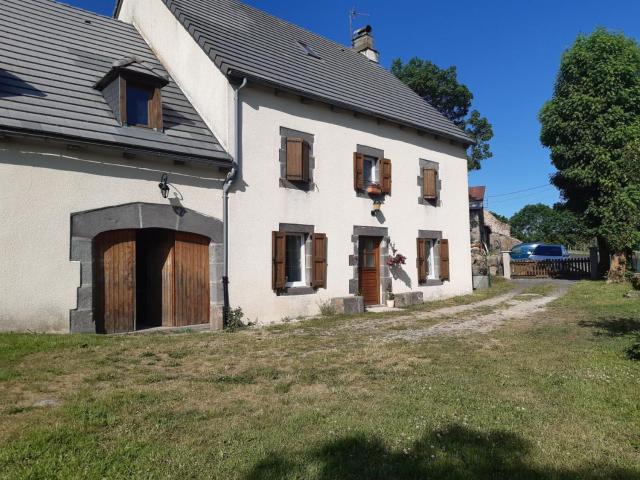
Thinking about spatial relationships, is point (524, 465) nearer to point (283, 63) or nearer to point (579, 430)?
point (579, 430)

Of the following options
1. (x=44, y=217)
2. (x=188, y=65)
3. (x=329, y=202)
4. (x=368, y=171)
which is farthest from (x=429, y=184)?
(x=44, y=217)

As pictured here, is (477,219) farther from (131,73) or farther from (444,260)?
(131,73)

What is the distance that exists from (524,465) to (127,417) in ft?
10.4

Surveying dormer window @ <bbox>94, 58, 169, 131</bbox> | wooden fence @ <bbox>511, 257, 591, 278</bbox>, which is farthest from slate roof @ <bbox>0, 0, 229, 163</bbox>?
wooden fence @ <bbox>511, 257, 591, 278</bbox>

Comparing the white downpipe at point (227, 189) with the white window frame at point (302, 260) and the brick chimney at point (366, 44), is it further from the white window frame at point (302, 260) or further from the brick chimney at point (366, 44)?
the brick chimney at point (366, 44)

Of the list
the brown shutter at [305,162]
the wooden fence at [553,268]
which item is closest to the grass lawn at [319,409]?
the brown shutter at [305,162]

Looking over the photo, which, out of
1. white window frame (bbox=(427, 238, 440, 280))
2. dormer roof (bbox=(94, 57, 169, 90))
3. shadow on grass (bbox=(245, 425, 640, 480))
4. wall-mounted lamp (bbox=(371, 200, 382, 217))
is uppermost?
dormer roof (bbox=(94, 57, 169, 90))

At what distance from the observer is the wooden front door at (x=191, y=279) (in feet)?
31.1

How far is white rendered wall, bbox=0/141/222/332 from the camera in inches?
294

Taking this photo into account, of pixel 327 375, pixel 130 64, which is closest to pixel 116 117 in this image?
pixel 130 64

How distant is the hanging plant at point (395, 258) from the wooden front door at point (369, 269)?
35 cm

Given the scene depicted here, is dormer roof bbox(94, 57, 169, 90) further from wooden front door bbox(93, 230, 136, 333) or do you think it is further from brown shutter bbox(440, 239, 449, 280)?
brown shutter bbox(440, 239, 449, 280)

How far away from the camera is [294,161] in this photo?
11.2 meters

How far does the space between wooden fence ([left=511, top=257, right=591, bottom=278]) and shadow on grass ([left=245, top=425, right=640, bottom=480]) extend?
73.4 feet
